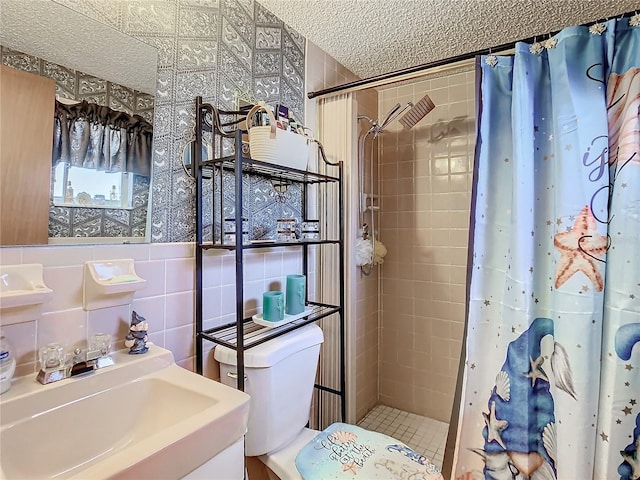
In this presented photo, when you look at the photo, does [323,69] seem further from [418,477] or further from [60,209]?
[418,477]

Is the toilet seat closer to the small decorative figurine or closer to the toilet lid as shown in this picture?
the toilet lid

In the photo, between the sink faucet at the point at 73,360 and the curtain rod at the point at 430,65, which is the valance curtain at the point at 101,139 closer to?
the sink faucet at the point at 73,360

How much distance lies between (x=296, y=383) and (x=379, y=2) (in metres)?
1.59

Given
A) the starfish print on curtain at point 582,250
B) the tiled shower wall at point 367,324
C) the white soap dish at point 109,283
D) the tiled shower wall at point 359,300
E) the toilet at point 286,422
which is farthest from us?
the tiled shower wall at point 367,324

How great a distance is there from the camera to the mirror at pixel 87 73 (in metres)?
0.82

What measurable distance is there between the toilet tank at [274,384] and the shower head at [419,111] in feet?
4.48

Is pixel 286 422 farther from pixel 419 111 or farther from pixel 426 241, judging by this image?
pixel 419 111

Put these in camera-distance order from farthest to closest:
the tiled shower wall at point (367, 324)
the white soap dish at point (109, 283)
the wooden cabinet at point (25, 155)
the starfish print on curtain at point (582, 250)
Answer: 1. the tiled shower wall at point (367, 324)
2. the starfish print on curtain at point (582, 250)
3. the white soap dish at point (109, 283)
4. the wooden cabinet at point (25, 155)

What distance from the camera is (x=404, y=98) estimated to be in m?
2.28

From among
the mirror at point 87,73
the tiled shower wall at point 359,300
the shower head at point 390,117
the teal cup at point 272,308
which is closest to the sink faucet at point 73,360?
the mirror at point 87,73

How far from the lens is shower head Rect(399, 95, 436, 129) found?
184 centimetres

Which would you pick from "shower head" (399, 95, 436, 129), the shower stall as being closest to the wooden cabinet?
the shower stall

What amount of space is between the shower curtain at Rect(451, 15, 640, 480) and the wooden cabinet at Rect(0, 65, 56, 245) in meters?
1.31

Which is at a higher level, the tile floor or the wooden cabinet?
the wooden cabinet
